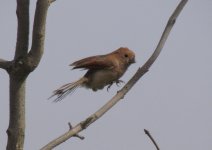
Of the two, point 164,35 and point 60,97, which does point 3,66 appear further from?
point 60,97

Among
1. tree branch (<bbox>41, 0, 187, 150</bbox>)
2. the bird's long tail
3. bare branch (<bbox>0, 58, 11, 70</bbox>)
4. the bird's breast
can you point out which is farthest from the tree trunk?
the bird's breast

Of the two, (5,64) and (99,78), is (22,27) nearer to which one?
(5,64)

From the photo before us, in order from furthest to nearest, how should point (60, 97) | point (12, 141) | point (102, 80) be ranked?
point (102, 80) → point (60, 97) → point (12, 141)

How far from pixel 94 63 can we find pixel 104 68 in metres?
0.19

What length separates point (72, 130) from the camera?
2689mm

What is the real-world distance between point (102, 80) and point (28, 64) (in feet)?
9.58

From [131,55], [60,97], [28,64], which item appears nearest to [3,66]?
[28,64]

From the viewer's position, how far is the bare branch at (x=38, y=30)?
2660mm

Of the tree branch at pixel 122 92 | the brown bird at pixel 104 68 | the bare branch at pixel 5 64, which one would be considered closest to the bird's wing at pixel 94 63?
the brown bird at pixel 104 68

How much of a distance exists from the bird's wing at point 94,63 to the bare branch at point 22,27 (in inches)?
85.7

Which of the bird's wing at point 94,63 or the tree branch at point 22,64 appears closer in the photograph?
the tree branch at point 22,64

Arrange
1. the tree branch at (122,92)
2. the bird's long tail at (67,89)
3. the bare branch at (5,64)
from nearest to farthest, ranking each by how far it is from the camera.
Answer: the tree branch at (122,92) → the bare branch at (5,64) → the bird's long tail at (67,89)

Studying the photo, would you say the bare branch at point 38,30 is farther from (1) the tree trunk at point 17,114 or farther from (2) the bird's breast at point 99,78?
(2) the bird's breast at point 99,78

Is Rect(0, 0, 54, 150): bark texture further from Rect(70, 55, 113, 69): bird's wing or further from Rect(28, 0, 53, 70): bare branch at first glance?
Rect(70, 55, 113, 69): bird's wing
